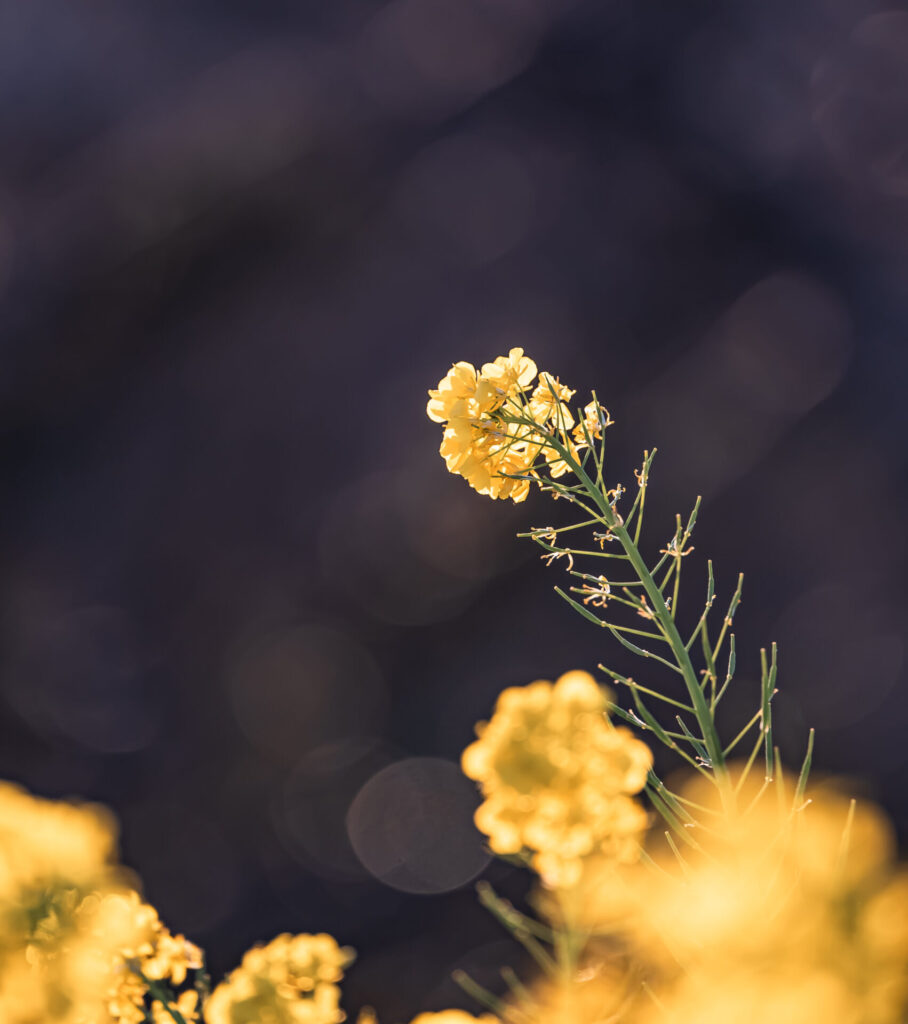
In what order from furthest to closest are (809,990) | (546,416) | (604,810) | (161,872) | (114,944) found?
(161,872) → (546,416) → (114,944) → (604,810) → (809,990)

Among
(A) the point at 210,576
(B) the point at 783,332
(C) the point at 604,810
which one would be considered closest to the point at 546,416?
(C) the point at 604,810

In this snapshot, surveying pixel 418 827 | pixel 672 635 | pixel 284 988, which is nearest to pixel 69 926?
pixel 284 988

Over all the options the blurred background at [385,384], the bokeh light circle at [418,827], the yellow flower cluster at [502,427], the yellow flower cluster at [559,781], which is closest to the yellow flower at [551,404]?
the yellow flower cluster at [502,427]

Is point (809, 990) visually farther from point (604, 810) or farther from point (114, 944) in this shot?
point (114, 944)

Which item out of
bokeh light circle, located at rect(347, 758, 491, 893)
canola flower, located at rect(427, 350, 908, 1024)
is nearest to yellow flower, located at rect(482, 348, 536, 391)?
canola flower, located at rect(427, 350, 908, 1024)

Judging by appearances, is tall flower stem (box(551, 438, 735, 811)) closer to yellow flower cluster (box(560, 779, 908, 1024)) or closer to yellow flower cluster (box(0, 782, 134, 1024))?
yellow flower cluster (box(560, 779, 908, 1024))

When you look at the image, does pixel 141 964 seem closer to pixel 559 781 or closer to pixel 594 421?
pixel 559 781
